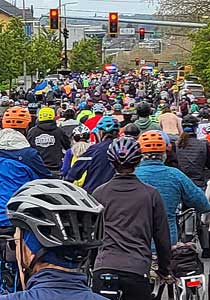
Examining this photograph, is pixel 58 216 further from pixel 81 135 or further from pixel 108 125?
pixel 81 135

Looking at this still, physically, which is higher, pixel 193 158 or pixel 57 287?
pixel 57 287

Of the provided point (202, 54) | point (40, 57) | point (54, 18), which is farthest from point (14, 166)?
point (40, 57)

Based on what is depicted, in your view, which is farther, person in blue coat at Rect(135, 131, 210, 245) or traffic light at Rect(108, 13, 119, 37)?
traffic light at Rect(108, 13, 119, 37)

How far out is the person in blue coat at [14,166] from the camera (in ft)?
21.6

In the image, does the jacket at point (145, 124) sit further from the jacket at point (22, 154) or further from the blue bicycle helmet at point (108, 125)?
the jacket at point (22, 154)

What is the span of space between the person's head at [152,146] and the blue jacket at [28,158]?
80 cm

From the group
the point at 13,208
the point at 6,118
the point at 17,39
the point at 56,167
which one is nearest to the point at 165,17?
the point at 17,39

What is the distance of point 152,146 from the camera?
6.65 metres

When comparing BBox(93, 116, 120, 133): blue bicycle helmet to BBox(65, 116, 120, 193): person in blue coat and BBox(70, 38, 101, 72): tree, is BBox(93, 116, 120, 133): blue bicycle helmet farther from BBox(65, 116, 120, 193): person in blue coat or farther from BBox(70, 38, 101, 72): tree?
BBox(70, 38, 101, 72): tree

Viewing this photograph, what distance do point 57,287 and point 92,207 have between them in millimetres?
276

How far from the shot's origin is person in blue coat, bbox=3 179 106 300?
9.04 feet

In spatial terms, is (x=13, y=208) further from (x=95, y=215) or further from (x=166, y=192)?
(x=166, y=192)

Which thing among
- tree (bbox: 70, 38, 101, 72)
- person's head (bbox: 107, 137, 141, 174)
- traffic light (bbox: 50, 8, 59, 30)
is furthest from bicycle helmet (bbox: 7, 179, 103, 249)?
tree (bbox: 70, 38, 101, 72)

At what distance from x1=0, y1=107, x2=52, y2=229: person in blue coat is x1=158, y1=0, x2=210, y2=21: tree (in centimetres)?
5754
